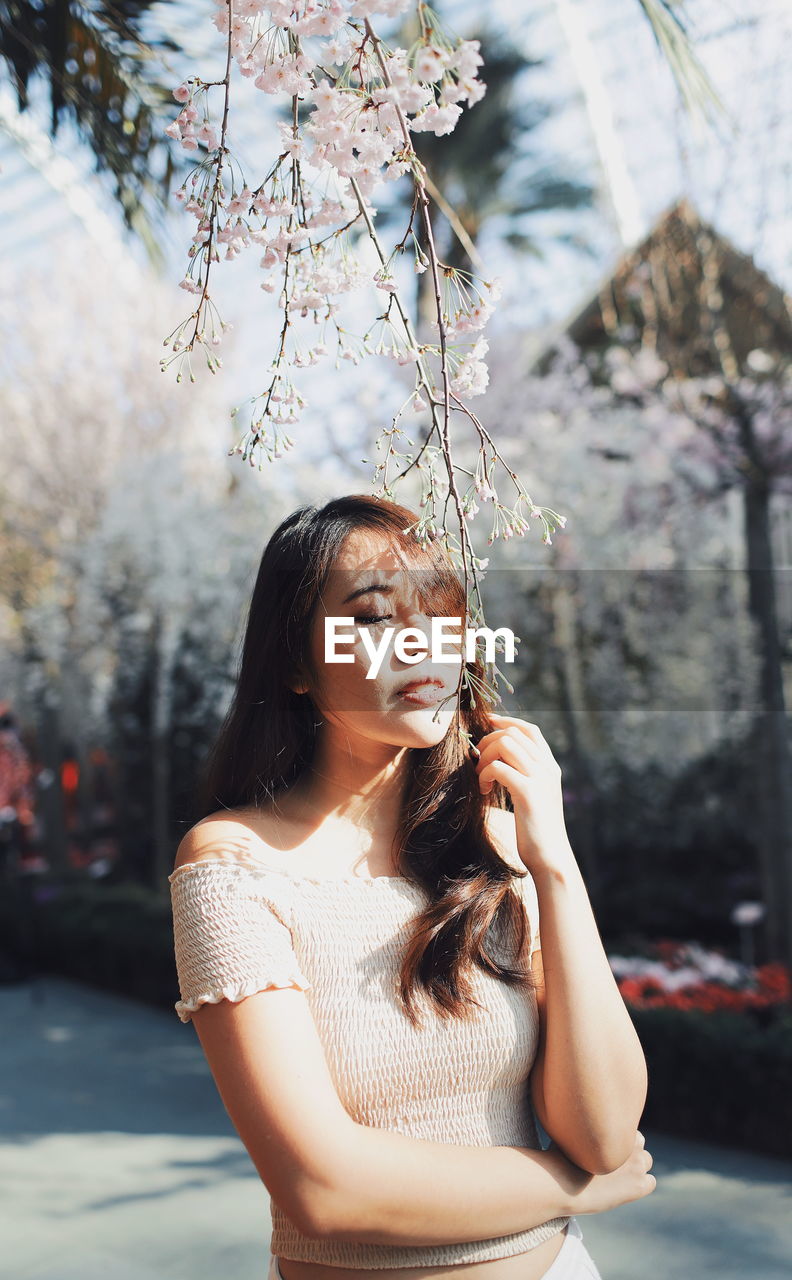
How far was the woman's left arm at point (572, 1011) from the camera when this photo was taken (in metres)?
1.12

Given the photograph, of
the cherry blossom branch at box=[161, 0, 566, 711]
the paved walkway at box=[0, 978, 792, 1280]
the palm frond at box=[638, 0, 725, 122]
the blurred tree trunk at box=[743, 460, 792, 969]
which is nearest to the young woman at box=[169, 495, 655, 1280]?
the cherry blossom branch at box=[161, 0, 566, 711]

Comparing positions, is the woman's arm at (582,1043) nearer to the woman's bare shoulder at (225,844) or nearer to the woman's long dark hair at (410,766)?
the woman's long dark hair at (410,766)

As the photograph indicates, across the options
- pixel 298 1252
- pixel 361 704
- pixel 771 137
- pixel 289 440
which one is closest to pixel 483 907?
pixel 361 704

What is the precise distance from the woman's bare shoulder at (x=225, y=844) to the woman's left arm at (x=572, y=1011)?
26cm

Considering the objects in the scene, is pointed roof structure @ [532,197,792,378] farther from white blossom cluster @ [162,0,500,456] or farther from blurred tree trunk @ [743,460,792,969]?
white blossom cluster @ [162,0,500,456]

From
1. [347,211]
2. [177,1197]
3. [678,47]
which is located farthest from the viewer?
[177,1197]

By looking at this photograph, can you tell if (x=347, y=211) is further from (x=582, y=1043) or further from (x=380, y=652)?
(x=582, y=1043)

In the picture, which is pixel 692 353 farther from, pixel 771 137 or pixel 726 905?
pixel 726 905

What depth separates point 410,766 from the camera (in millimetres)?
1353

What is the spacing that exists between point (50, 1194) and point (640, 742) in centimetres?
539

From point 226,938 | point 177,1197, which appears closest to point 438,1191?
point 226,938

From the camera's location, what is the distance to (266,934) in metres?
1.11

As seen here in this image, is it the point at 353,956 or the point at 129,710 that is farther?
the point at 129,710

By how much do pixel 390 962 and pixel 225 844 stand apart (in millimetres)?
211
